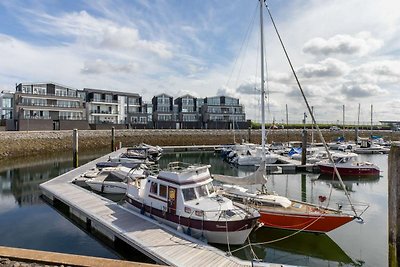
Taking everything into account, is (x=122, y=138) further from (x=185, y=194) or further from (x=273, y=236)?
(x=273, y=236)

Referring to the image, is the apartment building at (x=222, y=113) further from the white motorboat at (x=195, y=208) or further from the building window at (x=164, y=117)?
the white motorboat at (x=195, y=208)

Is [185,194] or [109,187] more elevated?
[185,194]

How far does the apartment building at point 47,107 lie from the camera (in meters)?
59.1

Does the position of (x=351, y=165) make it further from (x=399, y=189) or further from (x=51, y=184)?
(x=51, y=184)

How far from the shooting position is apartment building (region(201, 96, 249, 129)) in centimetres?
8225

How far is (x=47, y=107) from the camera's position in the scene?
6325 cm

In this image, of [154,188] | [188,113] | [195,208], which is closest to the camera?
[195,208]

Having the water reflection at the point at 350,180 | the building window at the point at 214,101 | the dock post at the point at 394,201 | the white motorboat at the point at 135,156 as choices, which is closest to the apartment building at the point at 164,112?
the building window at the point at 214,101

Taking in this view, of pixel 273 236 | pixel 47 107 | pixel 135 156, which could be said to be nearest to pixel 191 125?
pixel 47 107

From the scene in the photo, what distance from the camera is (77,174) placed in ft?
87.7

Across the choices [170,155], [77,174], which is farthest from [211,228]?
[170,155]

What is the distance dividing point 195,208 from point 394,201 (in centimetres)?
758

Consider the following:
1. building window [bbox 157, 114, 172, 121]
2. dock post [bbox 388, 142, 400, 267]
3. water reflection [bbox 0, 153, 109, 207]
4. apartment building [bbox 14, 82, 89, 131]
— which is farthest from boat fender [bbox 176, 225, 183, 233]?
building window [bbox 157, 114, 172, 121]

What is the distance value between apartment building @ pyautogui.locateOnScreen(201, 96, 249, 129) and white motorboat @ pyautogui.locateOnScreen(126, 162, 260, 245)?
217ft
